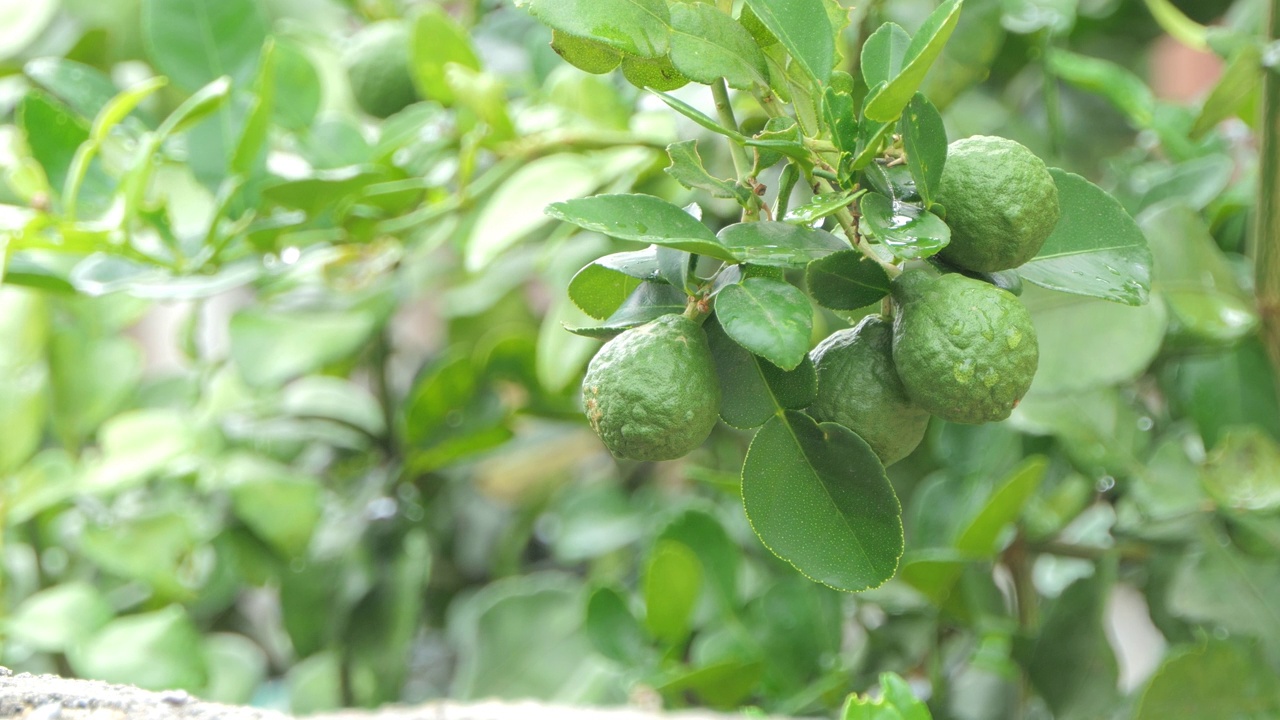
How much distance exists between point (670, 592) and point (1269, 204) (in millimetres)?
430

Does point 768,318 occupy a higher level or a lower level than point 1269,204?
higher

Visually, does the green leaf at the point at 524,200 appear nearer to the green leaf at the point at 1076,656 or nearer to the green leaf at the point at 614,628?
the green leaf at the point at 614,628

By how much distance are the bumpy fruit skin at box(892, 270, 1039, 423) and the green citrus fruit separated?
53 cm

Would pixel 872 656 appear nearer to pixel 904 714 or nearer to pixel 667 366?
pixel 904 714

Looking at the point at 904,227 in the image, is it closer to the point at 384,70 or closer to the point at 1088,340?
the point at 1088,340

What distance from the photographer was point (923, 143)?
292 mm

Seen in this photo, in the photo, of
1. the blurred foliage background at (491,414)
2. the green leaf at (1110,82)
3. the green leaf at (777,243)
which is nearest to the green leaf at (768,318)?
the green leaf at (777,243)

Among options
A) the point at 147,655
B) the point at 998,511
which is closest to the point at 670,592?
the point at 998,511

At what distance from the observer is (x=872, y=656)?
705 millimetres

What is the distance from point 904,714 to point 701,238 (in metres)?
0.21

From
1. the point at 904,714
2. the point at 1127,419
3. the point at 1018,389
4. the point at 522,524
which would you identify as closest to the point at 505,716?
the point at 904,714

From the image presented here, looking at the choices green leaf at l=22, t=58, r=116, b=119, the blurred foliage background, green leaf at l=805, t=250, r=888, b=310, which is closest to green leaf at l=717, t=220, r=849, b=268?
green leaf at l=805, t=250, r=888, b=310

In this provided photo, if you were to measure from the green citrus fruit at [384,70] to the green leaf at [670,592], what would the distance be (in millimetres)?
358

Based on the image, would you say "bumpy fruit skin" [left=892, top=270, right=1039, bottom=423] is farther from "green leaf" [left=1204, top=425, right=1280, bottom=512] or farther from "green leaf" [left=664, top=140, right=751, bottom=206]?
"green leaf" [left=1204, top=425, right=1280, bottom=512]
